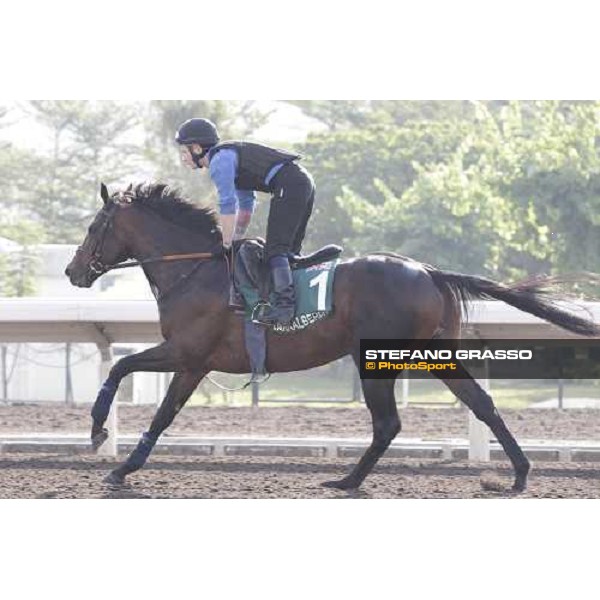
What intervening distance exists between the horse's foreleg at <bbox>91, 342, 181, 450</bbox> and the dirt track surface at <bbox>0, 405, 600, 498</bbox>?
38 centimetres

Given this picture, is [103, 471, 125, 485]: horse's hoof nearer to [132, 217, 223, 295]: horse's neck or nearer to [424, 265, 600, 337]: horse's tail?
[132, 217, 223, 295]: horse's neck

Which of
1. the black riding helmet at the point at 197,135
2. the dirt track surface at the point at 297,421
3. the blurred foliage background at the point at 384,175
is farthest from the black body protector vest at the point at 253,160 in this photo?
the blurred foliage background at the point at 384,175

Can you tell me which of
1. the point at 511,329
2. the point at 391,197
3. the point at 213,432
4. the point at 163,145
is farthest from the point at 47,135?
the point at 511,329

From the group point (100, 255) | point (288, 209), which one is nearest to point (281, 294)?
point (288, 209)

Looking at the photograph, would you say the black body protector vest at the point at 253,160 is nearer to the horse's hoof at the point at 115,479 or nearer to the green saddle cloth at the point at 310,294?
the green saddle cloth at the point at 310,294

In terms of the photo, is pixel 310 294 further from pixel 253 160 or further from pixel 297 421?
pixel 297 421

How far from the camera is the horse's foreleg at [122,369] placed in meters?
8.84

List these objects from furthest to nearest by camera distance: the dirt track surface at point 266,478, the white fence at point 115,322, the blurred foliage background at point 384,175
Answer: the blurred foliage background at point 384,175 → the white fence at point 115,322 → the dirt track surface at point 266,478

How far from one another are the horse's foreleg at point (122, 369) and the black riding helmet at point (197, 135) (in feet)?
4.12

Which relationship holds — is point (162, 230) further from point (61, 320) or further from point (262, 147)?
point (61, 320)

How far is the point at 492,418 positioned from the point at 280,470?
2.07m

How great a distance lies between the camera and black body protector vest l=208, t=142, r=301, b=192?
902cm

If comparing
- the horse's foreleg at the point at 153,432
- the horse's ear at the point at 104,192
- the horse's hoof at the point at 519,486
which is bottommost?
the horse's hoof at the point at 519,486

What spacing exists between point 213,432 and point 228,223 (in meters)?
5.11
